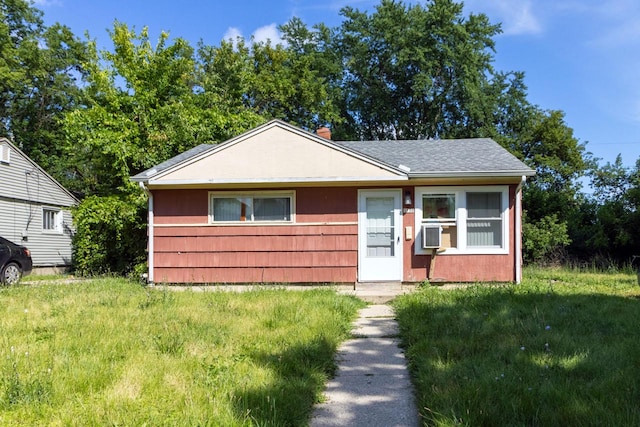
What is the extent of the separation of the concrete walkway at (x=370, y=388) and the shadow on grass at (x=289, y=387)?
0.39ft

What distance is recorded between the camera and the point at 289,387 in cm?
365

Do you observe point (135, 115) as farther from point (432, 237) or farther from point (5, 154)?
point (432, 237)

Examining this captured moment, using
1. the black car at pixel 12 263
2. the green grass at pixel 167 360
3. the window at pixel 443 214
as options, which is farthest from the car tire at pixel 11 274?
the window at pixel 443 214

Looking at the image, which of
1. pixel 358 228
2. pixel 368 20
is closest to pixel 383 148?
pixel 358 228

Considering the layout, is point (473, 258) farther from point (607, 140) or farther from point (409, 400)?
point (607, 140)

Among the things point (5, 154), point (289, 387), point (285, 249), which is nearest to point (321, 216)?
point (285, 249)

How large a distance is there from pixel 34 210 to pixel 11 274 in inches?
285

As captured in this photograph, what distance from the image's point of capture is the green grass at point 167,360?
3.19 m

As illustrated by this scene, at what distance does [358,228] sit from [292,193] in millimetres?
1633

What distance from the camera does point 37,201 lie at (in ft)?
58.4

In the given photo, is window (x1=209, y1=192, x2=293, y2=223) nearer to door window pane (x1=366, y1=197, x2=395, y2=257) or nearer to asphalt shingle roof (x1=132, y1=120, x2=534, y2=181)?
asphalt shingle roof (x1=132, y1=120, x2=534, y2=181)

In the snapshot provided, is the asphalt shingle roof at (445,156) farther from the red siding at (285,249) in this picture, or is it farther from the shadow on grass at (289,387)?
the shadow on grass at (289,387)

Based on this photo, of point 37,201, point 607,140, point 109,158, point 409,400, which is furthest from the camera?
point 607,140

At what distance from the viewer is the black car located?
11127 mm
